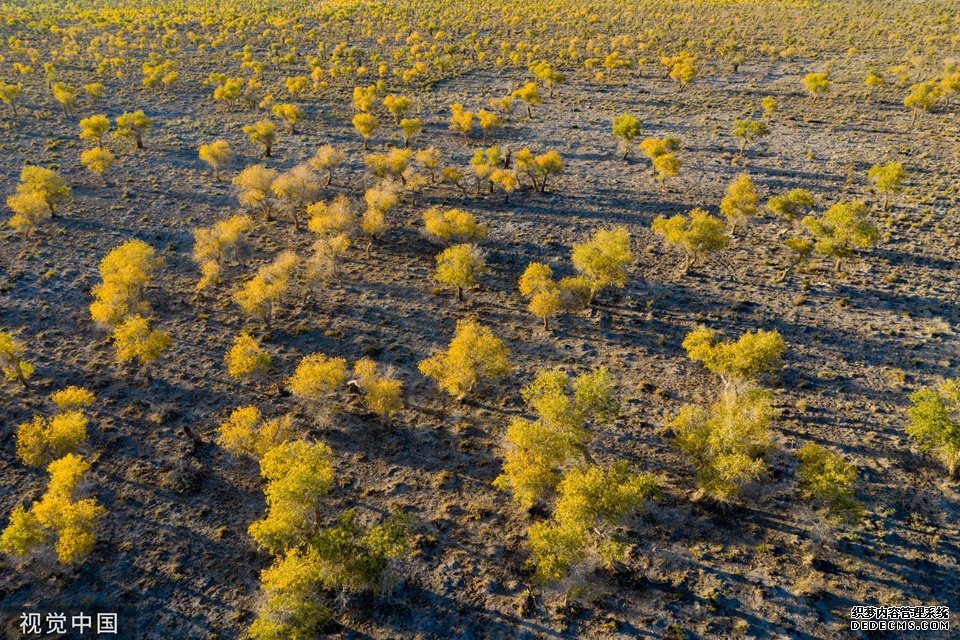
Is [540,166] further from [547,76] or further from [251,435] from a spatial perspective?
[251,435]

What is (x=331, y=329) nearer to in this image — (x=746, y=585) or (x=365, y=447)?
(x=365, y=447)

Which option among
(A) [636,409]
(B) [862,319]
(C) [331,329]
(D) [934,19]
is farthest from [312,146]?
(D) [934,19]

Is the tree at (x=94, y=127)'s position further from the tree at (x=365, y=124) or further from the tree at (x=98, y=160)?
the tree at (x=365, y=124)

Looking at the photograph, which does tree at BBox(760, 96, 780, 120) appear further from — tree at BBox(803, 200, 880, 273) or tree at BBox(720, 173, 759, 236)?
tree at BBox(803, 200, 880, 273)

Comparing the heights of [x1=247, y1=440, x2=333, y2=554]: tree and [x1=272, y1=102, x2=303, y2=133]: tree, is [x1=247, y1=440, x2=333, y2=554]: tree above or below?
below

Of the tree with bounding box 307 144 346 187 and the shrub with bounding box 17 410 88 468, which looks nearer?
the shrub with bounding box 17 410 88 468

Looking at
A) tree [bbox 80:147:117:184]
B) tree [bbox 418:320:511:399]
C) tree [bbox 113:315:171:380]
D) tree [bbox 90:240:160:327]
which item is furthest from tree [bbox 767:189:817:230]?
tree [bbox 80:147:117:184]

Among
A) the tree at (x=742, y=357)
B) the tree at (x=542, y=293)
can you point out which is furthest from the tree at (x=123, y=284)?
the tree at (x=742, y=357)
